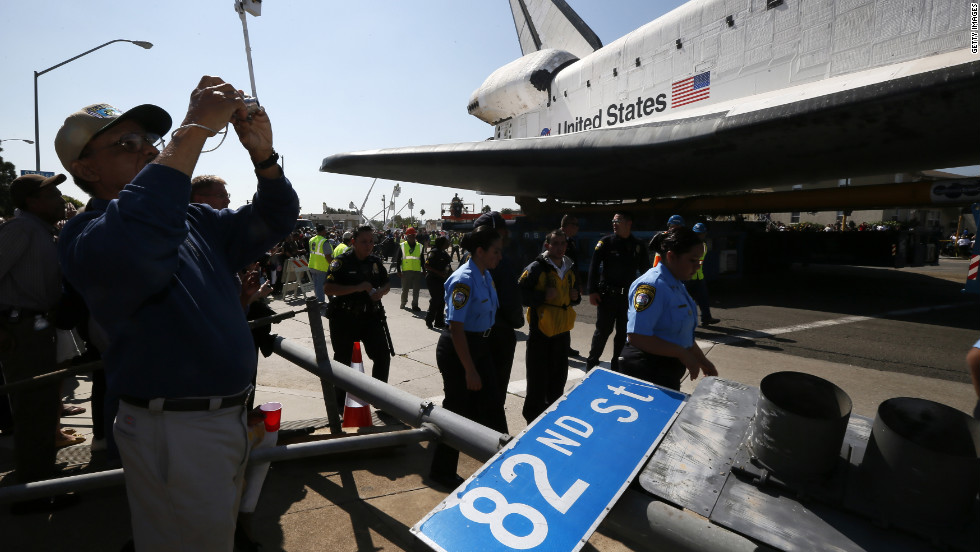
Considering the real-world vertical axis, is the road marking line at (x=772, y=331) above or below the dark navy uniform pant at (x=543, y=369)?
below

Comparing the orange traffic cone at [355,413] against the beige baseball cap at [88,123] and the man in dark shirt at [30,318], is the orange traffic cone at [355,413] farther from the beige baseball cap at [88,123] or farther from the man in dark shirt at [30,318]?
the beige baseball cap at [88,123]

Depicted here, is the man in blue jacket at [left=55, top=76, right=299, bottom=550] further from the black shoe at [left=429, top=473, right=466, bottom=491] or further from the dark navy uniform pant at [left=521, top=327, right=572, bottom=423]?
the dark navy uniform pant at [left=521, top=327, right=572, bottom=423]

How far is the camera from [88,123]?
162 centimetres

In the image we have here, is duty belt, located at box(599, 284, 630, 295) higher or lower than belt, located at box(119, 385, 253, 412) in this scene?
lower

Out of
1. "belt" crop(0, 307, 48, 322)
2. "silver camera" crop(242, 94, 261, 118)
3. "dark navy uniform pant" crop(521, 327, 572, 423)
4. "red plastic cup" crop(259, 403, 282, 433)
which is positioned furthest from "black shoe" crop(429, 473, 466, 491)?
"belt" crop(0, 307, 48, 322)

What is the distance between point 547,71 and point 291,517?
16.5m

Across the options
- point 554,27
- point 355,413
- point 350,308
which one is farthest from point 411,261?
point 554,27

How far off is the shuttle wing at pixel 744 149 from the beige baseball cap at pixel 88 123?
804 cm

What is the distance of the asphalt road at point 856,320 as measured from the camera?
632 cm

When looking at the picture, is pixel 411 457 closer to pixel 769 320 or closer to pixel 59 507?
pixel 59 507

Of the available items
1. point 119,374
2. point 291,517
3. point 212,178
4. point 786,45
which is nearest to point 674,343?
point 291,517

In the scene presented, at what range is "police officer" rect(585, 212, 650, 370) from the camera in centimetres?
561

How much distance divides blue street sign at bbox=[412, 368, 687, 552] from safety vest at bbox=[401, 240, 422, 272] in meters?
8.32

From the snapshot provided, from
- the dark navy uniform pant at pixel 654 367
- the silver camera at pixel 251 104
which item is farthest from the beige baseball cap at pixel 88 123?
the dark navy uniform pant at pixel 654 367
